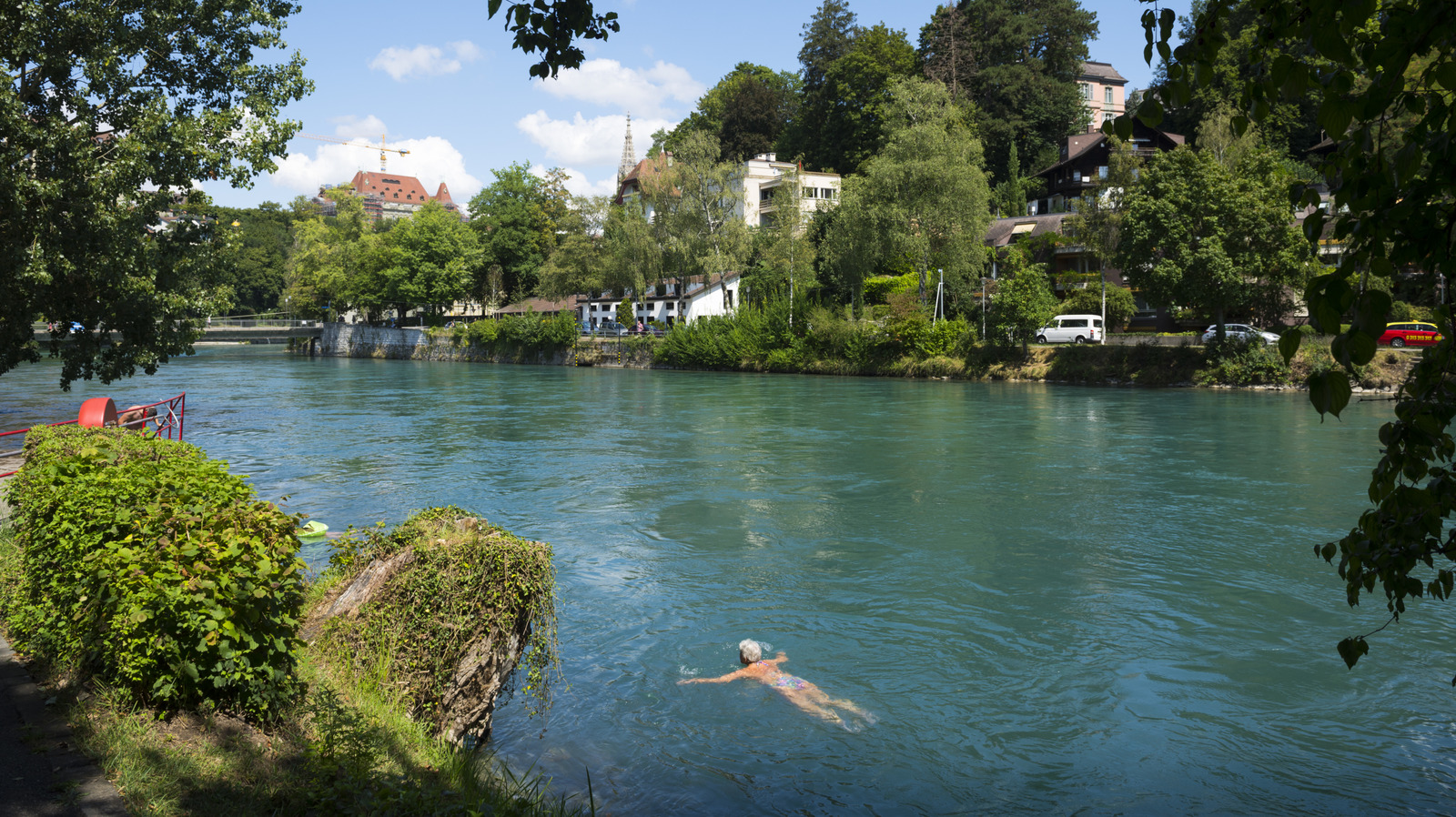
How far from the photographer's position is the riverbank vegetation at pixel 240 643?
16.9 feet

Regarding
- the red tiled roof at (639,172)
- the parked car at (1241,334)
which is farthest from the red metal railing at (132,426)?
the red tiled roof at (639,172)

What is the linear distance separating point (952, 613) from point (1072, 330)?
4579 cm

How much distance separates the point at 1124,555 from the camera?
15.3 m

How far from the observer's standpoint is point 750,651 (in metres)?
10.4

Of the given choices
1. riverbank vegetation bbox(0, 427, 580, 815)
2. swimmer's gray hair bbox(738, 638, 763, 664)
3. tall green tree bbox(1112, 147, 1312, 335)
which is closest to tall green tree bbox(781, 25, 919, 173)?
tall green tree bbox(1112, 147, 1312, 335)

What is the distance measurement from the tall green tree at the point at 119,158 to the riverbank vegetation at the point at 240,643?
441 inches

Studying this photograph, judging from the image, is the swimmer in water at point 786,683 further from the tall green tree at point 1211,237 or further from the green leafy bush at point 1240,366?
the tall green tree at point 1211,237

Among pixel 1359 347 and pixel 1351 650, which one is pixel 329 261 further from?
pixel 1359 347

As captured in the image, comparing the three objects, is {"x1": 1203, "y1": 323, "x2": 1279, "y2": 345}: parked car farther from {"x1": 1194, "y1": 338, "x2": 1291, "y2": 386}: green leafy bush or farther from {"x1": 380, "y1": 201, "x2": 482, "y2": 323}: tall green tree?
{"x1": 380, "y1": 201, "x2": 482, "y2": 323}: tall green tree

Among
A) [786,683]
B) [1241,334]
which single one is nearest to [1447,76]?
[786,683]

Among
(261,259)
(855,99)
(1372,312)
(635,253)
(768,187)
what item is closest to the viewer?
(1372,312)

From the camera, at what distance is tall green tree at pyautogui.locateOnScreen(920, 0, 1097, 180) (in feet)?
266

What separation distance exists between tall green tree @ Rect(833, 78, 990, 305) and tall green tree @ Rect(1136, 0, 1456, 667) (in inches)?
2152

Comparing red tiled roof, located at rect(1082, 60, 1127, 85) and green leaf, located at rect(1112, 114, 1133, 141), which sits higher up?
red tiled roof, located at rect(1082, 60, 1127, 85)
